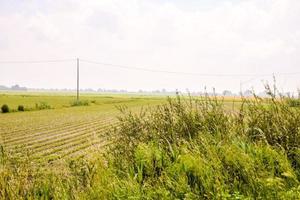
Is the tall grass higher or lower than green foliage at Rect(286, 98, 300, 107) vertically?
lower

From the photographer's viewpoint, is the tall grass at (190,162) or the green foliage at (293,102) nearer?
the tall grass at (190,162)

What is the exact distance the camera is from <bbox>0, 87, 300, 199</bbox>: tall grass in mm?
4246

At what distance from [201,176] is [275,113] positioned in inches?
86.9

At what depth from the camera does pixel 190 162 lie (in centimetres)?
472

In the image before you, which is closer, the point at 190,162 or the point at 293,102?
the point at 190,162

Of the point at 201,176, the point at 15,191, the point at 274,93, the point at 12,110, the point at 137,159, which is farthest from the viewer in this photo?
the point at 12,110

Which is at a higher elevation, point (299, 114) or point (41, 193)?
point (299, 114)

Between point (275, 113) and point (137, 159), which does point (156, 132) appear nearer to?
point (137, 159)

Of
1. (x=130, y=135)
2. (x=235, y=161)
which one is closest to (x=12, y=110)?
(x=130, y=135)

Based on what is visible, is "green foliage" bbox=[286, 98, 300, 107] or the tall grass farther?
"green foliage" bbox=[286, 98, 300, 107]

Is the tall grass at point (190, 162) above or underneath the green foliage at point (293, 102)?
underneath

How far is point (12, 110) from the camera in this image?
41906 millimetres

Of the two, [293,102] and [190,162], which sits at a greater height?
[293,102]

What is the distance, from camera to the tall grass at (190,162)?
4.25 metres
